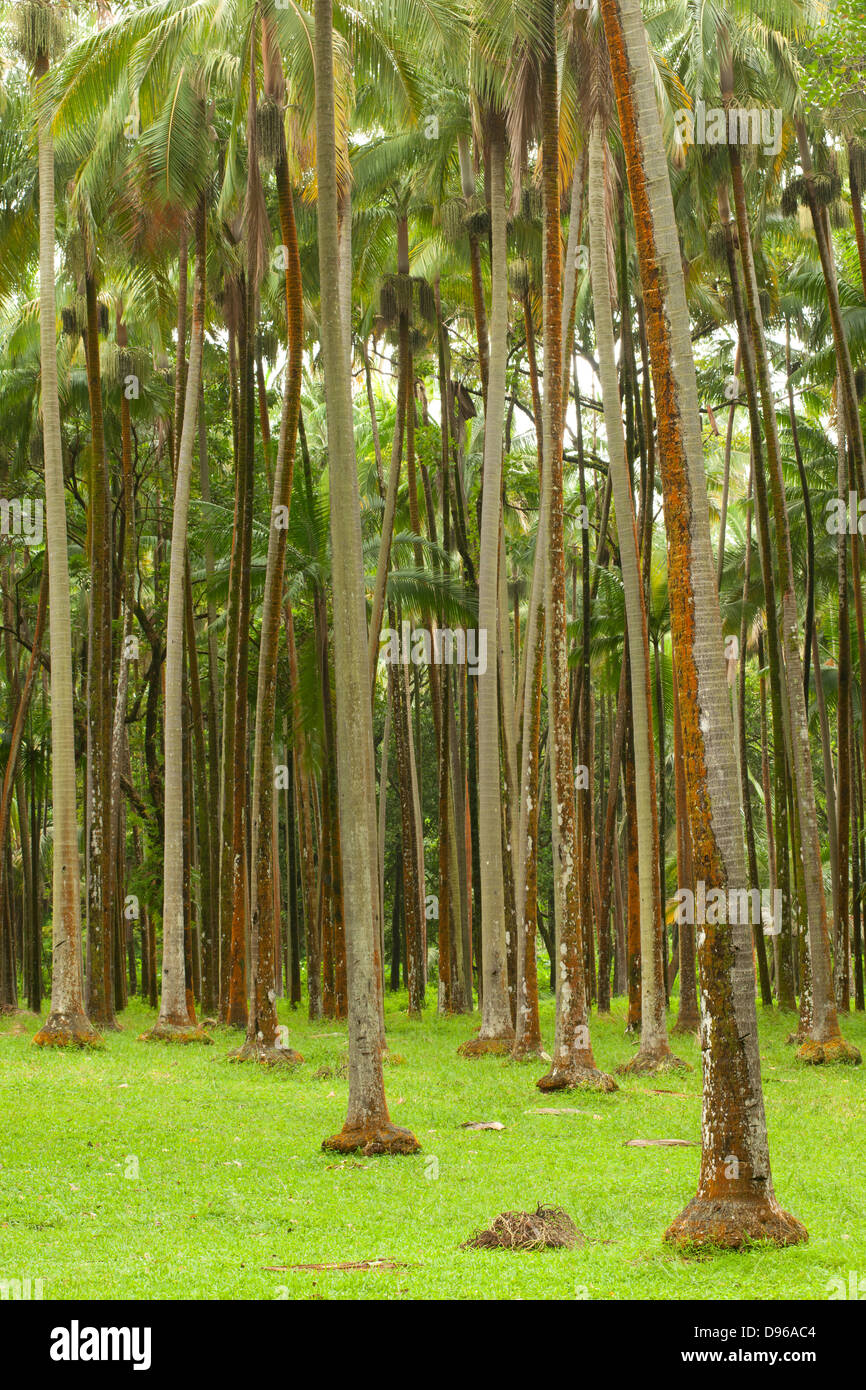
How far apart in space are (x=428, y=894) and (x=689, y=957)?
67.4ft

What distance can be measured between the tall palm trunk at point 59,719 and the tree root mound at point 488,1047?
4870 mm

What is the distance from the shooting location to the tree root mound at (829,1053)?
16578 millimetres

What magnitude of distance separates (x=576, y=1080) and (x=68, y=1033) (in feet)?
21.9

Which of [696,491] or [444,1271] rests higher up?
[696,491]

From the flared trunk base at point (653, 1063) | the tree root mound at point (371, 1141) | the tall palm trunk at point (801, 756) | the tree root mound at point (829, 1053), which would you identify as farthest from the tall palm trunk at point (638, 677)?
the tree root mound at point (371, 1141)

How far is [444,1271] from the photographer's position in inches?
269

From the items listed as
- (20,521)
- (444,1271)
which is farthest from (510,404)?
(444,1271)

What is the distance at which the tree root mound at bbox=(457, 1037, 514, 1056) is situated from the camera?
17250 mm

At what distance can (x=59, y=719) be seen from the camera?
647 inches

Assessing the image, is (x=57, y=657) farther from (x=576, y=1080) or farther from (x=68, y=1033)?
(x=576, y=1080)

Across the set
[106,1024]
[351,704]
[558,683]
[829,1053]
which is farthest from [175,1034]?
[351,704]

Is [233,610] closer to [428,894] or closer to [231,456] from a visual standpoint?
[231,456]

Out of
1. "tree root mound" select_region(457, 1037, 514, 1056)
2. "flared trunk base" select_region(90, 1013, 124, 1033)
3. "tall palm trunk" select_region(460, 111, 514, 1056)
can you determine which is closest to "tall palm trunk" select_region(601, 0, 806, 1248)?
"tall palm trunk" select_region(460, 111, 514, 1056)
